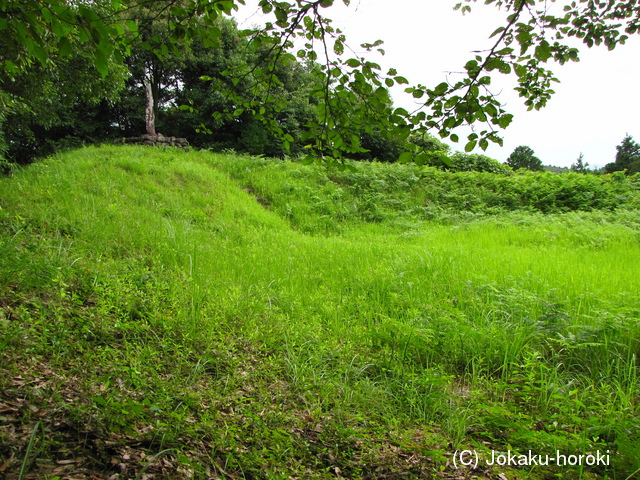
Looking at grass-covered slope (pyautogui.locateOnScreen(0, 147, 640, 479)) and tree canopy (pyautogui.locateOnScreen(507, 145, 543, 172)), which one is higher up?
tree canopy (pyautogui.locateOnScreen(507, 145, 543, 172))

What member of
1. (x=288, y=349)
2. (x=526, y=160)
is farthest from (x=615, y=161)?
(x=288, y=349)

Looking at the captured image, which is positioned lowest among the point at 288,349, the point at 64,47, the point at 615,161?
the point at 288,349

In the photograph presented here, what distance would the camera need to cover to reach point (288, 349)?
11.3 ft

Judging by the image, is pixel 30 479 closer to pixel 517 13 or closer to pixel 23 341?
pixel 23 341

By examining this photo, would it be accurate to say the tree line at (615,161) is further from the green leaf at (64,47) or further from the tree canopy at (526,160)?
the green leaf at (64,47)

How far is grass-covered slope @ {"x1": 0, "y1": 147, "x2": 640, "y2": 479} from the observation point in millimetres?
2156

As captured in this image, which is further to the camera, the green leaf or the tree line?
the tree line

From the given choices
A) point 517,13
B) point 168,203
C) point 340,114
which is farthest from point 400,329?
point 168,203

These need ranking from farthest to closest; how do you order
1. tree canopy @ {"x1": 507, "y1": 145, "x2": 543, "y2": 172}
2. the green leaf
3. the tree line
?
tree canopy @ {"x1": 507, "y1": 145, "x2": 543, "y2": 172}, the tree line, the green leaf

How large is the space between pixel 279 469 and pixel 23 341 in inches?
86.7

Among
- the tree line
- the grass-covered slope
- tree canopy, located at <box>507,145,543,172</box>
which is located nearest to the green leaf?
the grass-covered slope

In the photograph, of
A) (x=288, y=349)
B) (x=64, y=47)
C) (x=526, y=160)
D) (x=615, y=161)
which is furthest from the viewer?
(x=526, y=160)

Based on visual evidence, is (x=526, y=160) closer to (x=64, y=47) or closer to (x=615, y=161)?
(x=615, y=161)

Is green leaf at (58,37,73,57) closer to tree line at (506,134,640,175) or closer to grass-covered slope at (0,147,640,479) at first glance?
grass-covered slope at (0,147,640,479)
